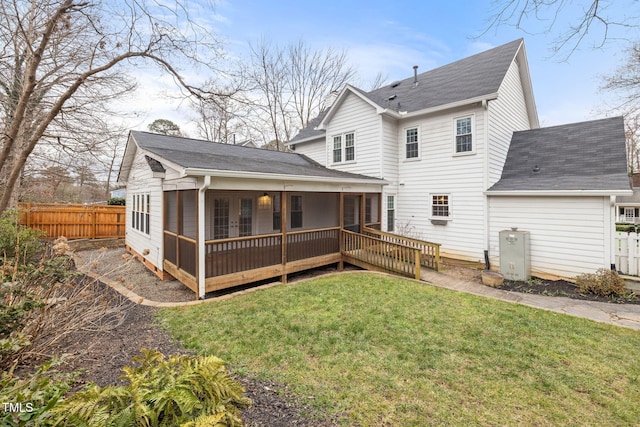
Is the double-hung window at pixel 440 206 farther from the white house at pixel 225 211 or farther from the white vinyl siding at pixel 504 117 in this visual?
the white house at pixel 225 211

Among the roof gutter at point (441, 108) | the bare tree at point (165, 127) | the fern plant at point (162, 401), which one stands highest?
the bare tree at point (165, 127)

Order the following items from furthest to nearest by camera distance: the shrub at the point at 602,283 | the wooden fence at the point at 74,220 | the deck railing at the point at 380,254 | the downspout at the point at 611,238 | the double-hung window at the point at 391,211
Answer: the wooden fence at the point at 74,220 → the double-hung window at the point at 391,211 → the deck railing at the point at 380,254 → the downspout at the point at 611,238 → the shrub at the point at 602,283

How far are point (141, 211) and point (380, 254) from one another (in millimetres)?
8662

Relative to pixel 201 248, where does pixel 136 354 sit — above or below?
below

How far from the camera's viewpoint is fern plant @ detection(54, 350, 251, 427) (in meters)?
1.76

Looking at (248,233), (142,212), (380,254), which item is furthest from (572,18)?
(142,212)

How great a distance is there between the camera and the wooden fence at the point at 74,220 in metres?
12.4

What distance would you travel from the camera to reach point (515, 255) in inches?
331

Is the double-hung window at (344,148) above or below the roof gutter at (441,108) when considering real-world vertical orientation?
below

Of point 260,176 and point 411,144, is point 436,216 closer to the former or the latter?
point 411,144

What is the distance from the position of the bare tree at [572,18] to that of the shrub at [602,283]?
21.5 ft

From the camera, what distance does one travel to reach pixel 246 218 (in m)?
10.7

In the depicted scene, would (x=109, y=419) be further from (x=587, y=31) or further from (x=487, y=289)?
(x=487, y=289)

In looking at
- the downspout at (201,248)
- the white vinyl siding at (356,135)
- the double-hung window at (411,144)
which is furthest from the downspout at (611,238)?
the downspout at (201,248)
